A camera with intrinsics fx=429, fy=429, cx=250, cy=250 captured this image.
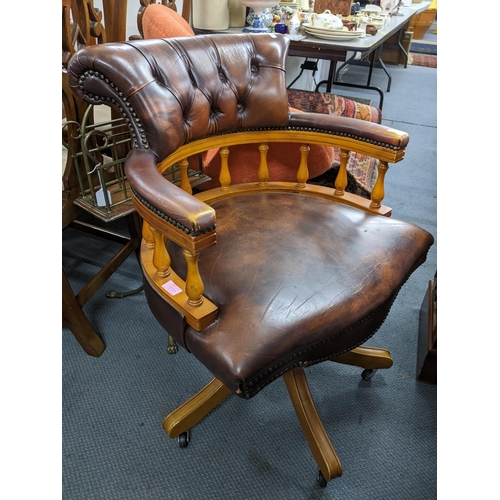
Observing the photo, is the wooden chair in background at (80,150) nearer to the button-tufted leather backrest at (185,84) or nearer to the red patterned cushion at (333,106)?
the button-tufted leather backrest at (185,84)

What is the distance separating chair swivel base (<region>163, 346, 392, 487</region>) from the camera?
43.1 inches

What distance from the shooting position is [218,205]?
1.20 meters

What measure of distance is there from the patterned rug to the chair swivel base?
236 inches

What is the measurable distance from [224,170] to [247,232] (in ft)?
1.06

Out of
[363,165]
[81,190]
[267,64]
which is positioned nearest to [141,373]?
[81,190]

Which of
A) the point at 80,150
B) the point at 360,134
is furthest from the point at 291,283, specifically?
the point at 80,150

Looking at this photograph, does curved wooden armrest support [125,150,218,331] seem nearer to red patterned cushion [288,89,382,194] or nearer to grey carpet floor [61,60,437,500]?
grey carpet floor [61,60,437,500]

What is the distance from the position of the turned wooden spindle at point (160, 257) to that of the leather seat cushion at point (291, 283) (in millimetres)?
68

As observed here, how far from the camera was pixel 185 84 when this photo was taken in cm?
107

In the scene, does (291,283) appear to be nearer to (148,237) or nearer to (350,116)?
(148,237)

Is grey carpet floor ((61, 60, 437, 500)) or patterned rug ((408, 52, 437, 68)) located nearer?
grey carpet floor ((61, 60, 437, 500))

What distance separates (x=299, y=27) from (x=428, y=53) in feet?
17.6

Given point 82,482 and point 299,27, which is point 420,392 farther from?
point 299,27

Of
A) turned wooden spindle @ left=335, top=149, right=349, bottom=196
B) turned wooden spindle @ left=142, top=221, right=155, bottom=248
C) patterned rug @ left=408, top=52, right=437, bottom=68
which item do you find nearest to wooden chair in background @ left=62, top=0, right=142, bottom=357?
turned wooden spindle @ left=142, top=221, right=155, bottom=248
